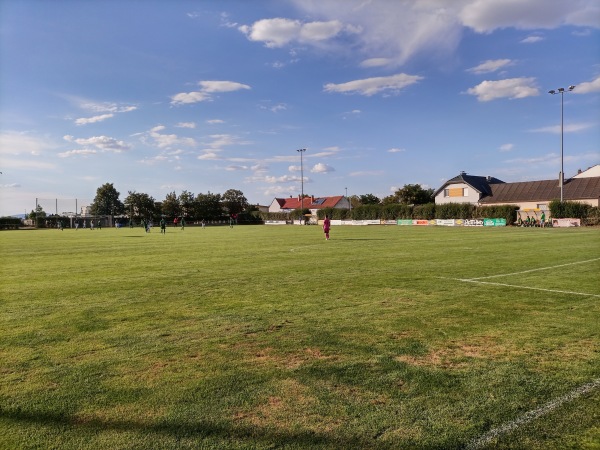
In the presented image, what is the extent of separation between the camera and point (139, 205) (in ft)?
378

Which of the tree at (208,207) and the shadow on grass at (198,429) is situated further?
the tree at (208,207)

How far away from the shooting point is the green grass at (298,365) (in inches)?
154

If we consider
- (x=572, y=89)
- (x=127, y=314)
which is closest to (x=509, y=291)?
(x=127, y=314)

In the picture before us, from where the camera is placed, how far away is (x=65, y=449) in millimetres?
3676

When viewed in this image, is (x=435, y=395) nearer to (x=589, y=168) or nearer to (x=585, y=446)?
(x=585, y=446)

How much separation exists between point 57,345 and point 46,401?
2.10 m

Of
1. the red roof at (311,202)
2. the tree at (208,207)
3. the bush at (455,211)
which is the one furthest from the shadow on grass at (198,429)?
the red roof at (311,202)

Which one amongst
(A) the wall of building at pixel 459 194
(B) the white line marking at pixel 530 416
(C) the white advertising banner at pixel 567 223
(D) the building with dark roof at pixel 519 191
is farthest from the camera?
(A) the wall of building at pixel 459 194

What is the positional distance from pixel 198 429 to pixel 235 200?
130735 millimetres

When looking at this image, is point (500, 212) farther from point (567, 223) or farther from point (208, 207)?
point (208, 207)

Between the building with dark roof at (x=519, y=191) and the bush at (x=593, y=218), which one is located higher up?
the building with dark roof at (x=519, y=191)

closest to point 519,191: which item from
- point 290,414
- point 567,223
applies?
point 567,223

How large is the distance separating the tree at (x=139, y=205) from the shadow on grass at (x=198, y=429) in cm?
11662

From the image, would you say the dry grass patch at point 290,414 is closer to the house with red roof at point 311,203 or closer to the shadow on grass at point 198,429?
the shadow on grass at point 198,429
